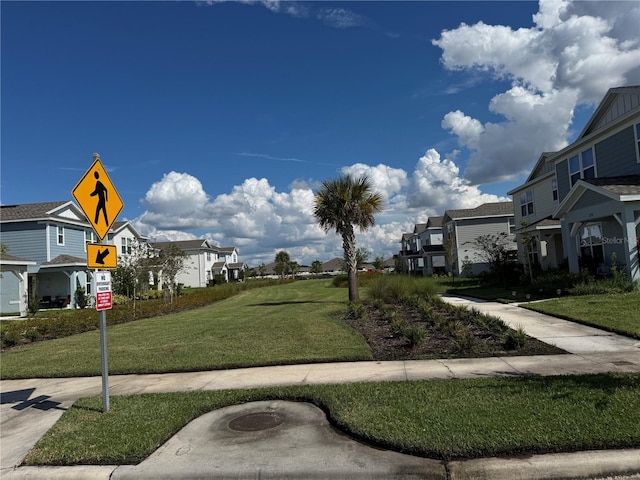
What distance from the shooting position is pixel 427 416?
16.3 feet

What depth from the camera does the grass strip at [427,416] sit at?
4277mm

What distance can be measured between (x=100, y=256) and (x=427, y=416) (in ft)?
14.8

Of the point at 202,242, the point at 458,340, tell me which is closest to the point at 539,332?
the point at 458,340

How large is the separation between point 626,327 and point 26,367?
12.8 meters

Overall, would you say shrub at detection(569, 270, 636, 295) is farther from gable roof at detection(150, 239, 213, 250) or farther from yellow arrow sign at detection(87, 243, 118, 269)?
gable roof at detection(150, 239, 213, 250)

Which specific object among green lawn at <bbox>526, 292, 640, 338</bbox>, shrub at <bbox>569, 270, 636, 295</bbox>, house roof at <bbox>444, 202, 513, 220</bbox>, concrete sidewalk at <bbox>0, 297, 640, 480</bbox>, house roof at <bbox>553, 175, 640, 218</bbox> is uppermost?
house roof at <bbox>444, 202, 513, 220</bbox>

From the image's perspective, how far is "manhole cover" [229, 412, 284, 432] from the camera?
525cm

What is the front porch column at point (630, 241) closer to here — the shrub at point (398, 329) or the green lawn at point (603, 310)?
the green lawn at point (603, 310)

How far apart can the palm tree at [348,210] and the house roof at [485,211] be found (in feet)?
81.9

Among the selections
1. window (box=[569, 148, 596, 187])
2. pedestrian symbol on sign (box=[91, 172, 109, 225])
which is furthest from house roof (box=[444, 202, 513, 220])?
pedestrian symbol on sign (box=[91, 172, 109, 225])

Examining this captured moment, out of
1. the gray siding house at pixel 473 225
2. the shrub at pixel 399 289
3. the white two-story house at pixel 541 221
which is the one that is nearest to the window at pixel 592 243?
the white two-story house at pixel 541 221

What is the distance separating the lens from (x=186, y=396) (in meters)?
6.57

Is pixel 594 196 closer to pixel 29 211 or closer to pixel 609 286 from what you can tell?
pixel 609 286

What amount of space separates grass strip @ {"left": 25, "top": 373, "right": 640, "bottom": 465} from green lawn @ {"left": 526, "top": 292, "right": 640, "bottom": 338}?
4491mm
